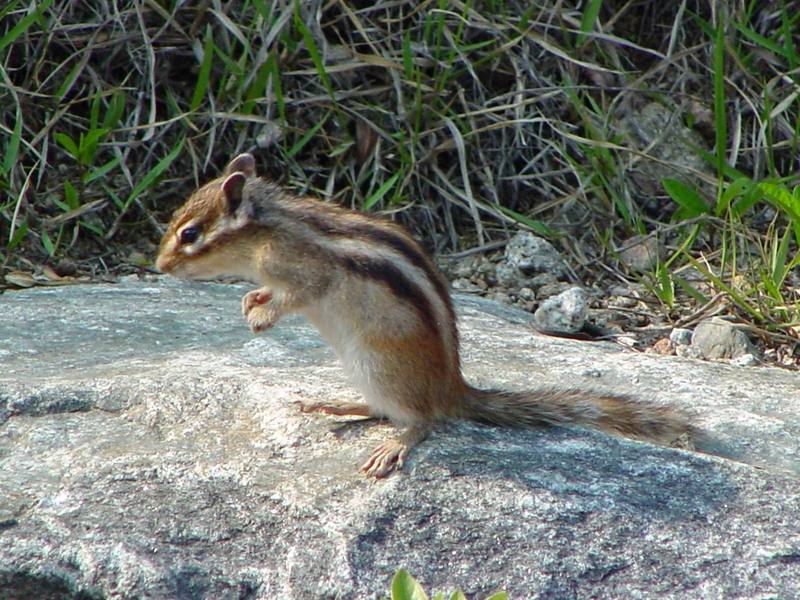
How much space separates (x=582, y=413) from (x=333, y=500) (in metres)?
0.91

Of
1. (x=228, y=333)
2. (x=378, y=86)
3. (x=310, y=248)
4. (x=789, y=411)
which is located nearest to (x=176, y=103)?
(x=378, y=86)

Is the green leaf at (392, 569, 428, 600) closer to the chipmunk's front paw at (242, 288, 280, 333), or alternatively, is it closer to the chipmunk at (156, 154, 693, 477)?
the chipmunk at (156, 154, 693, 477)

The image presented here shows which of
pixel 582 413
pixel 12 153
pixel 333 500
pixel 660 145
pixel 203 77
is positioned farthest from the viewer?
pixel 660 145

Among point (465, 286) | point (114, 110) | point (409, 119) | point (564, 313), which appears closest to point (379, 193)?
point (409, 119)

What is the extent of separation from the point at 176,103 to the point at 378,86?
1005mm

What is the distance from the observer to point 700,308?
5.34 metres

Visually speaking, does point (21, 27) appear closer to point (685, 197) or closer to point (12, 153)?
point (12, 153)

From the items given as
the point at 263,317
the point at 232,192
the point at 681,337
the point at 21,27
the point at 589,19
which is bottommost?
the point at 681,337

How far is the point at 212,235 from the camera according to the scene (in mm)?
3947

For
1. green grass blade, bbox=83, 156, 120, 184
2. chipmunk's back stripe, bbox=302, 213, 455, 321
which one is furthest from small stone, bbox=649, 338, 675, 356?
green grass blade, bbox=83, 156, 120, 184

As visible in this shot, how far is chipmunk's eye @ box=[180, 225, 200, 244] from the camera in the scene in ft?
13.0

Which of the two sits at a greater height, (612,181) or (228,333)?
(612,181)

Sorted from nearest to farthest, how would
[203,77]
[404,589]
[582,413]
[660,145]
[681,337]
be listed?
[404,589]
[582,413]
[681,337]
[203,77]
[660,145]

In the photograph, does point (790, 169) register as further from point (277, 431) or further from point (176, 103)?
point (277, 431)
